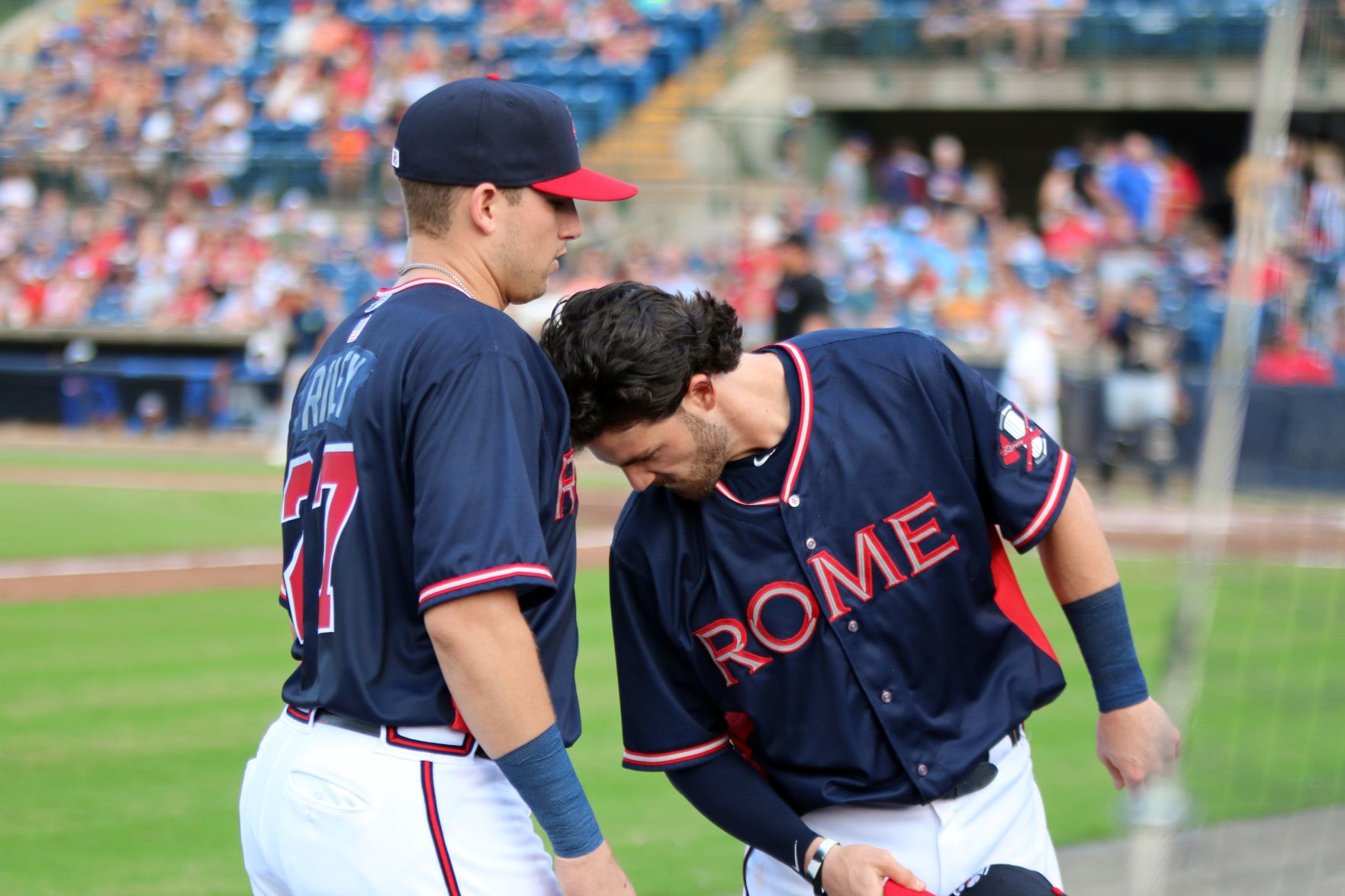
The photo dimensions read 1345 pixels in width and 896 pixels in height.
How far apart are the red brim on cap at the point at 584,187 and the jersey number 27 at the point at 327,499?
0.52m

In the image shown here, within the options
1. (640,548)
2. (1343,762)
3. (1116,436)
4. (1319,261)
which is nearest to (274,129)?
(1116,436)

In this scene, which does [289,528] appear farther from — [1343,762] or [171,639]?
[171,639]

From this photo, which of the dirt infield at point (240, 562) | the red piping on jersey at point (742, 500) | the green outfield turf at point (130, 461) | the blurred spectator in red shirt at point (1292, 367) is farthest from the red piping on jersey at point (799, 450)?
the green outfield turf at point (130, 461)

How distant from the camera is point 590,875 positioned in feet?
7.25

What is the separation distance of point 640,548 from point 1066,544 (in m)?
0.79

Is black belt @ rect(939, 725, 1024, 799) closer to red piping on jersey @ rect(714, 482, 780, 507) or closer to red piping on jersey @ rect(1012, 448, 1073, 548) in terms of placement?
red piping on jersey @ rect(1012, 448, 1073, 548)

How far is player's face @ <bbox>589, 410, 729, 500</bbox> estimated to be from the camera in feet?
8.41

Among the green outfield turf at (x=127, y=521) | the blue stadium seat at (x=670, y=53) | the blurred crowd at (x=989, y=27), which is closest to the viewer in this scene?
the green outfield turf at (x=127, y=521)

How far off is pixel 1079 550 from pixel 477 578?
1204 millimetres

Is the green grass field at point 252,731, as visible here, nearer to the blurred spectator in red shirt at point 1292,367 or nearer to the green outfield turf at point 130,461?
the blurred spectator in red shirt at point 1292,367

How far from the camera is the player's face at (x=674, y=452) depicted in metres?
2.56

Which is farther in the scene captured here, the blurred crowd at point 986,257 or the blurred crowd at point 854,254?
the blurred crowd at point 854,254

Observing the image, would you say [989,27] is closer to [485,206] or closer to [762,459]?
[762,459]

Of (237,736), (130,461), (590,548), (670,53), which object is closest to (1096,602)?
(237,736)
